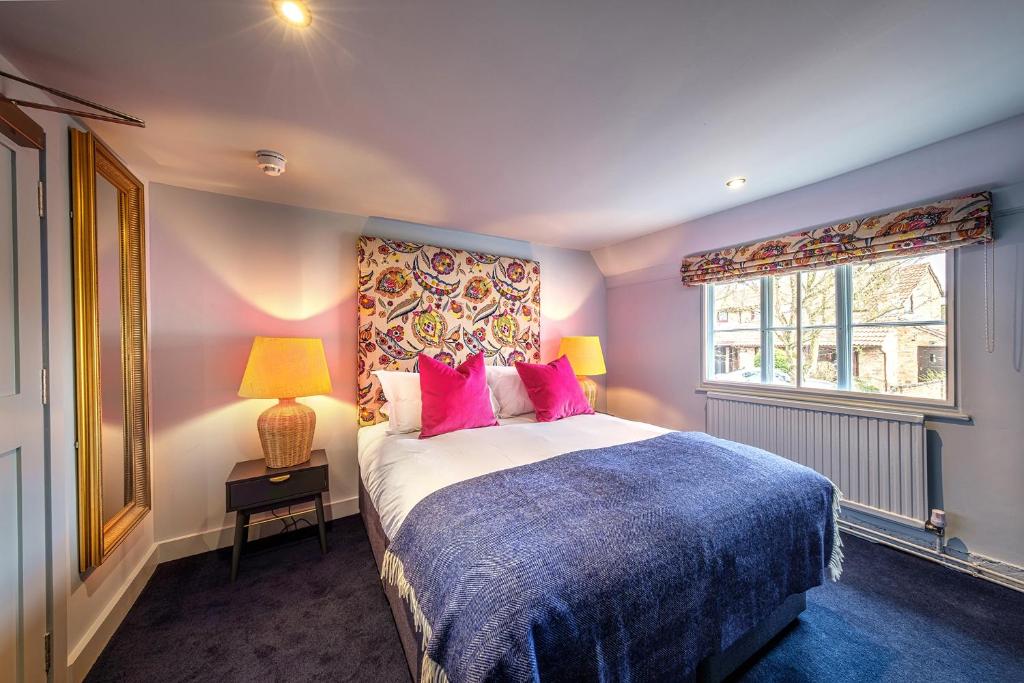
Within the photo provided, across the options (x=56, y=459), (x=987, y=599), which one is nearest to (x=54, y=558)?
(x=56, y=459)

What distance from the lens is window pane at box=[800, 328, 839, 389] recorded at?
2.50 meters

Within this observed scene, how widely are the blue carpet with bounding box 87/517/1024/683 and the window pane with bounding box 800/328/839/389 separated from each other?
107 cm

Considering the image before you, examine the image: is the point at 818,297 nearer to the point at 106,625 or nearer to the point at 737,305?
the point at 737,305

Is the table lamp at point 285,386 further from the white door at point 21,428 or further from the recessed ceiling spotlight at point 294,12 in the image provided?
the recessed ceiling spotlight at point 294,12

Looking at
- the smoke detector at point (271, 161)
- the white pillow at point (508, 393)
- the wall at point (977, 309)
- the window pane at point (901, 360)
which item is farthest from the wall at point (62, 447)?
the window pane at point (901, 360)

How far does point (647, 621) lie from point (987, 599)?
6.79ft

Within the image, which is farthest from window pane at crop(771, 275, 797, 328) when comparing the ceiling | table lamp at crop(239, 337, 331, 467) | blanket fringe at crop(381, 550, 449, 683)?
table lamp at crop(239, 337, 331, 467)

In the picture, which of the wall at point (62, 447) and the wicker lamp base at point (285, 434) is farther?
the wicker lamp base at point (285, 434)

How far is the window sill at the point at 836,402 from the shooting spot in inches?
79.0

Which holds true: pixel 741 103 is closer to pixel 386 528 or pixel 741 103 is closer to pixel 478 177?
pixel 478 177

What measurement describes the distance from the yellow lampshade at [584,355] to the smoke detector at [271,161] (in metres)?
2.45

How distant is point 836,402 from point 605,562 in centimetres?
235

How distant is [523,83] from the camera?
4.59 feet

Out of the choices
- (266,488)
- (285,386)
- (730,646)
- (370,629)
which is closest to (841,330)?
(730,646)
